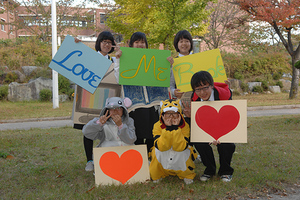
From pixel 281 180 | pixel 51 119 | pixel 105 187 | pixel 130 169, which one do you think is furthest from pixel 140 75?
pixel 51 119

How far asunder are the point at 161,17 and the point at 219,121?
930cm

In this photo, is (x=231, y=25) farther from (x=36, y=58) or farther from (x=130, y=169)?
(x=130, y=169)

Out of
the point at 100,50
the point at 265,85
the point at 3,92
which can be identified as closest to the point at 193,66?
the point at 100,50

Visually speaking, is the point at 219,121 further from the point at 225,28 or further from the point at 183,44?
the point at 225,28

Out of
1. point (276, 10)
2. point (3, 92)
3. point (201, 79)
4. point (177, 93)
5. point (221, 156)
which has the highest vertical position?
point (276, 10)

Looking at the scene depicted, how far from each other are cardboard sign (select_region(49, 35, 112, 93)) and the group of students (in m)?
0.24

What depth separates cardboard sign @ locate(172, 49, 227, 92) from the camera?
3.72m

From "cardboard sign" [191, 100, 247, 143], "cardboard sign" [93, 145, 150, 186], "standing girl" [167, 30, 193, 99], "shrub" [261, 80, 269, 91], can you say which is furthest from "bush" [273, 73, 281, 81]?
"cardboard sign" [93, 145, 150, 186]

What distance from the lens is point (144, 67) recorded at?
3.68 m

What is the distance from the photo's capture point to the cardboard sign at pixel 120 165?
10.9 feet

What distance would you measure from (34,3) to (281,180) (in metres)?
21.2

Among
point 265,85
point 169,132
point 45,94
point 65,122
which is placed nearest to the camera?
point 169,132

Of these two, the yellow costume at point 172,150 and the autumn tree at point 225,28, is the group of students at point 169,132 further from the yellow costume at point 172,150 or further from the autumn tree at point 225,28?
the autumn tree at point 225,28

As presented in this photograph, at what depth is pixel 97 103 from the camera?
3.85 metres
